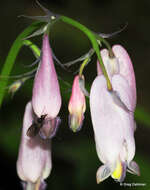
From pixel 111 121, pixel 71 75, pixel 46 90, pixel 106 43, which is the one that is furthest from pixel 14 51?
pixel 71 75

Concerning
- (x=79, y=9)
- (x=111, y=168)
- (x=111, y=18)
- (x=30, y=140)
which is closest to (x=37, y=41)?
(x=79, y=9)

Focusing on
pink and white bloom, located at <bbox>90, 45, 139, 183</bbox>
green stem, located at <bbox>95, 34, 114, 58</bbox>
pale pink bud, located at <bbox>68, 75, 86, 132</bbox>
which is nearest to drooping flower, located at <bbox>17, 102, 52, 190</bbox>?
pale pink bud, located at <bbox>68, 75, 86, 132</bbox>

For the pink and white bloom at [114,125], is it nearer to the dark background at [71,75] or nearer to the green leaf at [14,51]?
the green leaf at [14,51]

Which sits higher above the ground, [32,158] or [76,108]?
[76,108]

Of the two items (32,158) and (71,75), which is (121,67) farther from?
(71,75)

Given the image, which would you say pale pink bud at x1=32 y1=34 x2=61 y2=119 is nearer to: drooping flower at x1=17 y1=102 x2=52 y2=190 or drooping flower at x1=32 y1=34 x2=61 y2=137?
drooping flower at x1=32 y1=34 x2=61 y2=137

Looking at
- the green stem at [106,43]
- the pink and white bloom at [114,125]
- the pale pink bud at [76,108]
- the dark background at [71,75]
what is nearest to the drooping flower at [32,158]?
the pale pink bud at [76,108]
